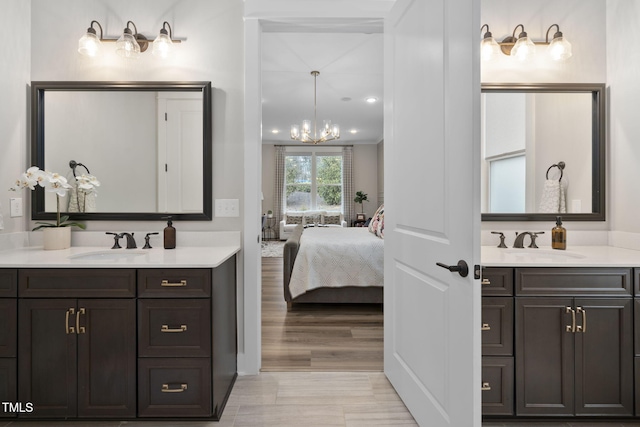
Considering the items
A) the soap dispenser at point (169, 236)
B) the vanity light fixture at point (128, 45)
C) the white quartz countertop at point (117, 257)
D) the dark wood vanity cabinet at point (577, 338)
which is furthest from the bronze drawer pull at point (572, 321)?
the vanity light fixture at point (128, 45)

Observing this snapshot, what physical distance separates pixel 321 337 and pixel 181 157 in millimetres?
1782

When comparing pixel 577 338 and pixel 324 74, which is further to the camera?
pixel 324 74

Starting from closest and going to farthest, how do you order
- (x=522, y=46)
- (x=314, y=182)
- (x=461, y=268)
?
(x=461, y=268), (x=522, y=46), (x=314, y=182)

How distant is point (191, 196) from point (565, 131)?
248 cm

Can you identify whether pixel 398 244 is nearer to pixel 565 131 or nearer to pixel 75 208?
pixel 565 131

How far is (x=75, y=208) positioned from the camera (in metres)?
2.30

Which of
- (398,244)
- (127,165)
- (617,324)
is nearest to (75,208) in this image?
(127,165)

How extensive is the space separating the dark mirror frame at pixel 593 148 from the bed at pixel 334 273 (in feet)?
4.89

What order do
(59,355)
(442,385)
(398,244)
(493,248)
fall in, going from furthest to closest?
(493,248), (398,244), (59,355), (442,385)

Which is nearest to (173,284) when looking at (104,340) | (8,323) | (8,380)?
(104,340)

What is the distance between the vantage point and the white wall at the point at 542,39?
227 cm

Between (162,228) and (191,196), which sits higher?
(191,196)

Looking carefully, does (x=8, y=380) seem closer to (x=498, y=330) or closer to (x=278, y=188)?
(x=498, y=330)

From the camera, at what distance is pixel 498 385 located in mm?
1762
